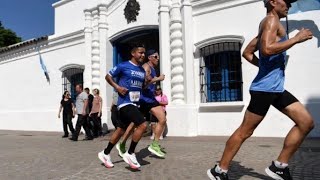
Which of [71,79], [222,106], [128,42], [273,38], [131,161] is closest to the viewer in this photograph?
[273,38]

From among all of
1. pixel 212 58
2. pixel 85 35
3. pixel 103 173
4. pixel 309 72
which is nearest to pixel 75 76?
pixel 85 35

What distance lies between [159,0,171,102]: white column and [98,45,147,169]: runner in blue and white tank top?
18.4ft

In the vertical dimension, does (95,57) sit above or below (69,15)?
below

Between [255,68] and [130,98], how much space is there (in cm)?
542

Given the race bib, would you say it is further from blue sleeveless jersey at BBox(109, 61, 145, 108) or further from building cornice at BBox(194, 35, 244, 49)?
building cornice at BBox(194, 35, 244, 49)

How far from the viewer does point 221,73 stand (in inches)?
445

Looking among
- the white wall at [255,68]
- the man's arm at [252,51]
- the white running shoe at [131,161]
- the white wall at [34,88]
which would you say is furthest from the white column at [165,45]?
the man's arm at [252,51]

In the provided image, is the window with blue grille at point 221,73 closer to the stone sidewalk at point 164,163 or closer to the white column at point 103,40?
the stone sidewalk at point 164,163

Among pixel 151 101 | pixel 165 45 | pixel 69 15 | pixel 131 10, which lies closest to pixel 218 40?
pixel 165 45

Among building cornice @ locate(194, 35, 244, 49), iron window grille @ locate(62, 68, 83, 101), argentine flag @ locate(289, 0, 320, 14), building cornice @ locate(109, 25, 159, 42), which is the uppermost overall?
building cornice @ locate(109, 25, 159, 42)

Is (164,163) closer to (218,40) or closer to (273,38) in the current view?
(273,38)

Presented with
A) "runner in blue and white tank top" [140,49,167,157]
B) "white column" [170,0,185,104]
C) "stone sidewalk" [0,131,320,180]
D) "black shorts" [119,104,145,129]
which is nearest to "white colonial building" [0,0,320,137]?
"white column" [170,0,185,104]

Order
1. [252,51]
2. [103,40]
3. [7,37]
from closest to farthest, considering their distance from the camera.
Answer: [252,51] < [103,40] < [7,37]

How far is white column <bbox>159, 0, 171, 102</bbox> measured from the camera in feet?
38.7
